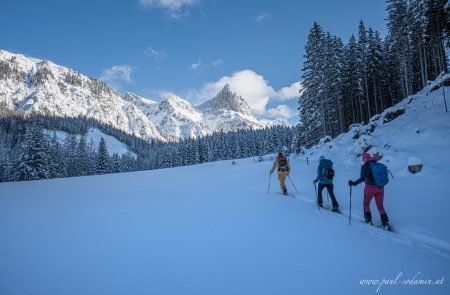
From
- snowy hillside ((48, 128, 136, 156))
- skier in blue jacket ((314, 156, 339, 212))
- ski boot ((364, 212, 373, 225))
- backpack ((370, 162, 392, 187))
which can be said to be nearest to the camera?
backpack ((370, 162, 392, 187))

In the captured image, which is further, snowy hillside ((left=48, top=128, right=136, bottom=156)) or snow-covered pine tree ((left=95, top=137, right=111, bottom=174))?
snowy hillside ((left=48, top=128, right=136, bottom=156))

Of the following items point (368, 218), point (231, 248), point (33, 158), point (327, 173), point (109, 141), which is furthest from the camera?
point (109, 141)

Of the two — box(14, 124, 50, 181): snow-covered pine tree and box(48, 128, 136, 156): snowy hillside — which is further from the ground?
box(48, 128, 136, 156): snowy hillside

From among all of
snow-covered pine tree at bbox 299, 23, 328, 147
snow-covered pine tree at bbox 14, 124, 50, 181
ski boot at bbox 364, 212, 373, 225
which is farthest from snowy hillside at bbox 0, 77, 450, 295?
snow-covered pine tree at bbox 14, 124, 50, 181

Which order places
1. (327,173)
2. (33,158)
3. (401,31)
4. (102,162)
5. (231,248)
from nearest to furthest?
(231,248)
(327,173)
(401,31)
(33,158)
(102,162)

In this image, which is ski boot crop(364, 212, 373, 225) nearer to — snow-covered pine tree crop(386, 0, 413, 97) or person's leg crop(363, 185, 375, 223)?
person's leg crop(363, 185, 375, 223)

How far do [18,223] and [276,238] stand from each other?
7315mm

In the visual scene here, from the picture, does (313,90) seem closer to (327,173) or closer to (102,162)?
(327,173)

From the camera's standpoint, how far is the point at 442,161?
1154cm

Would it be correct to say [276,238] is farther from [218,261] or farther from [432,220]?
[432,220]

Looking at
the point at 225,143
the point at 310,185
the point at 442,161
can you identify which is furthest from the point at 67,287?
the point at 225,143

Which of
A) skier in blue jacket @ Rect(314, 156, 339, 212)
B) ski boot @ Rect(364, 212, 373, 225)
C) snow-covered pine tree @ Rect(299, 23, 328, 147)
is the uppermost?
snow-covered pine tree @ Rect(299, 23, 328, 147)

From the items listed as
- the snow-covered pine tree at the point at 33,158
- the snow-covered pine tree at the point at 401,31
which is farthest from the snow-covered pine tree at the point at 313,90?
the snow-covered pine tree at the point at 33,158

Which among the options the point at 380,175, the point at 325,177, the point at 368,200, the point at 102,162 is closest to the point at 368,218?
the point at 368,200
